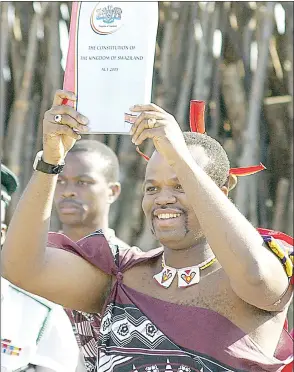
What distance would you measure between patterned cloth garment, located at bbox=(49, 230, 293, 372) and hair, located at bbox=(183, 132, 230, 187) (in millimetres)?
255

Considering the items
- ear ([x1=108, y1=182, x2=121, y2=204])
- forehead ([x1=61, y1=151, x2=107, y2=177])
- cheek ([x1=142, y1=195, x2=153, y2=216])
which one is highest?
forehead ([x1=61, y1=151, x2=107, y2=177])

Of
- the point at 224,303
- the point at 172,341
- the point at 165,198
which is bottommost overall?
the point at 172,341

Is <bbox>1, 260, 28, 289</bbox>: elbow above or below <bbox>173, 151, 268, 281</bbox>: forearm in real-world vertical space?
below

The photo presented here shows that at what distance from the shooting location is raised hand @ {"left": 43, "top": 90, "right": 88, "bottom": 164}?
9.59 ft

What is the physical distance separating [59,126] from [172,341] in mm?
723

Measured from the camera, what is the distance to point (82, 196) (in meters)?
4.91

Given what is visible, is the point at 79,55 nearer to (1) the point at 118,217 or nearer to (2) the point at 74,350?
(2) the point at 74,350

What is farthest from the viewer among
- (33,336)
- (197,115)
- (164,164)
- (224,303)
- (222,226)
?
(33,336)

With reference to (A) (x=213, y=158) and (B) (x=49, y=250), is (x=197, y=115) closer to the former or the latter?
(A) (x=213, y=158)

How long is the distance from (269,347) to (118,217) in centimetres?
301

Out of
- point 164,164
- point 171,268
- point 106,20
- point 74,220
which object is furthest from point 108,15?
point 74,220

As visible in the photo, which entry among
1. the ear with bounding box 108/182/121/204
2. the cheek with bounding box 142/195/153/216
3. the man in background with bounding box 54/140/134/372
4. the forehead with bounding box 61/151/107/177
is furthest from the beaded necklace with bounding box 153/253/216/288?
the ear with bounding box 108/182/121/204

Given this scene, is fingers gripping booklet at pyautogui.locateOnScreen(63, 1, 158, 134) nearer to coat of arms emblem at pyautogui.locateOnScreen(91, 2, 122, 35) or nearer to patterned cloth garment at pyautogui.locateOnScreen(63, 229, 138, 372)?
coat of arms emblem at pyautogui.locateOnScreen(91, 2, 122, 35)

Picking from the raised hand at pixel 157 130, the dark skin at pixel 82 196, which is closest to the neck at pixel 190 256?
the raised hand at pixel 157 130
